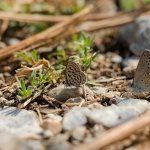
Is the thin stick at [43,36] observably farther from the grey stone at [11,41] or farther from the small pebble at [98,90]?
the small pebble at [98,90]

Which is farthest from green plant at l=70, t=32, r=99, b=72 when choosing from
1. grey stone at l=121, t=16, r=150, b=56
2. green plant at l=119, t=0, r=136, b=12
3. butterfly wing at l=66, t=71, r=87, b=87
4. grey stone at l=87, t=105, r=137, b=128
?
green plant at l=119, t=0, r=136, b=12

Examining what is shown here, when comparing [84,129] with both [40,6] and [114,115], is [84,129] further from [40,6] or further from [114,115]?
Answer: [40,6]

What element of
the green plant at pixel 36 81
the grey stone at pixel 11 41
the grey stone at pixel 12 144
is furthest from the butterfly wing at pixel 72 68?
the grey stone at pixel 11 41

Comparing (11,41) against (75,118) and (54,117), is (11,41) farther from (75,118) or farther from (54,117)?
(75,118)

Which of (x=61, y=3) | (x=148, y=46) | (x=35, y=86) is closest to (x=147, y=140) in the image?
(x=35, y=86)

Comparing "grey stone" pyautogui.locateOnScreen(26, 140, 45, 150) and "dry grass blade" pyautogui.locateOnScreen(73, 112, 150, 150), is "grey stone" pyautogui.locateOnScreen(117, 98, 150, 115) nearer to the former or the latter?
"dry grass blade" pyautogui.locateOnScreen(73, 112, 150, 150)

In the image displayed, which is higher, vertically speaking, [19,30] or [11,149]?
[19,30]
